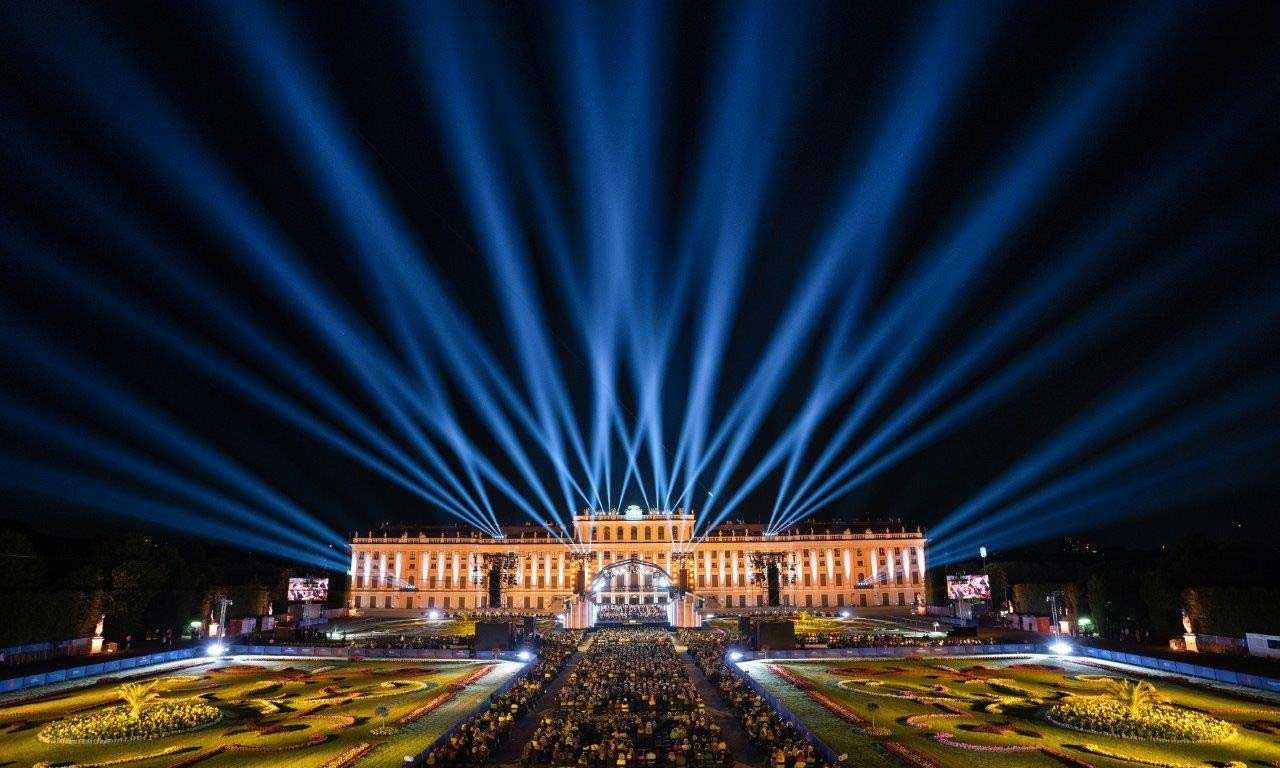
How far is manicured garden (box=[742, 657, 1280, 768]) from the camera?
22.0m

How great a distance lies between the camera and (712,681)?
36938 mm

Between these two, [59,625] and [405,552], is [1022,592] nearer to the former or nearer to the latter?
[59,625]

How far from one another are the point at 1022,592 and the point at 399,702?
65.8 metres

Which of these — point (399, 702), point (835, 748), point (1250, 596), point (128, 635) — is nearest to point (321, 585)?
point (128, 635)

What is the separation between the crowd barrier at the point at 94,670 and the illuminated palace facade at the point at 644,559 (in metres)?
65.1

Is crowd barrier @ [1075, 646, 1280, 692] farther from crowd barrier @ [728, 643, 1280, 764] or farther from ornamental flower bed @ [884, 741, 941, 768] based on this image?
ornamental flower bed @ [884, 741, 941, 768]

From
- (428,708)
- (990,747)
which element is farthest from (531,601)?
(990,747)

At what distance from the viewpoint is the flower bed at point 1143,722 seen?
24.2 meters

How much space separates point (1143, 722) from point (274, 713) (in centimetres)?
3322

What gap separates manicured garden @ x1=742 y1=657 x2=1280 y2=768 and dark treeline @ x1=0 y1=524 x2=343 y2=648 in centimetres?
4529

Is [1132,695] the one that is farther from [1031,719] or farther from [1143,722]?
[1031,719]

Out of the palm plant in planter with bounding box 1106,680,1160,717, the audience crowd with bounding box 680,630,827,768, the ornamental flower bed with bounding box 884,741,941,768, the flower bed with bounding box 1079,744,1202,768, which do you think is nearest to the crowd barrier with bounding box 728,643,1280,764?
the audience crowd with bounding box 680,630,827,768

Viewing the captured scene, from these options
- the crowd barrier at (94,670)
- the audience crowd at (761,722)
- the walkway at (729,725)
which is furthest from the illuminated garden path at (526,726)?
the crowd barrier at (94,670)

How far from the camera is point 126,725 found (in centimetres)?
2520
